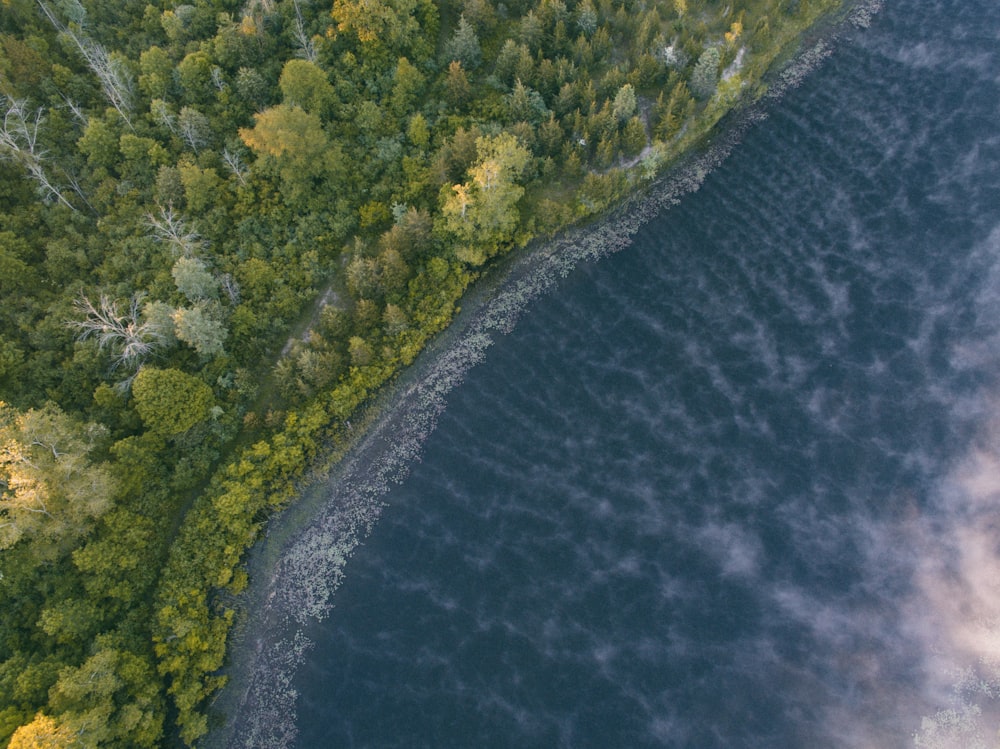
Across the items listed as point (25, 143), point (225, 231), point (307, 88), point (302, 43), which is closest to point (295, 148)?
point (307, 88)

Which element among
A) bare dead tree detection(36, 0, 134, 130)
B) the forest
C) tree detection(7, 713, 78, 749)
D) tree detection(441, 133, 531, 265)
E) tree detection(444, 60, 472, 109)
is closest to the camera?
tree detection(7, 713, 78, 749)

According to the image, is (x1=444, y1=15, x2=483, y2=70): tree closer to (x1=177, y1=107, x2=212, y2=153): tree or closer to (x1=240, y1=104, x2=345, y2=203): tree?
(x1=240, y1=104, x2=345, y2=203): tree

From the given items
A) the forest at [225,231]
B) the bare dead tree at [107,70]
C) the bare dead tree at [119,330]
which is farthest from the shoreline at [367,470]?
the bare dead tree at [107,70]

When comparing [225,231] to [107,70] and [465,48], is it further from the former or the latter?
[465,48]

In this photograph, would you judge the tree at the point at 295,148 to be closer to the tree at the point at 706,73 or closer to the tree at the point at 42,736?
the tree at the point at 706,73

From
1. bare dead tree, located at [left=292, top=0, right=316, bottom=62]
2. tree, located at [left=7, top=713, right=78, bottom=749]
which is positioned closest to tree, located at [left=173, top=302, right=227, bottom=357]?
tree, located at [left=7, top=713, right=78, bottom=749]

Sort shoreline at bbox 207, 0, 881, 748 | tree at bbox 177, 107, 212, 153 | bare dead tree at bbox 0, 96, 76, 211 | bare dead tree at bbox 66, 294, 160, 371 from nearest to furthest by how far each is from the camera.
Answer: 1. shoreline at bbox 207, 0, 881, 748
2. bare dead tree at bbox 66, 294, 160, 371
3. bare dead tree at bbox 0, 96, 76, 211
4. tree at bbox 177, 107, 212, 153

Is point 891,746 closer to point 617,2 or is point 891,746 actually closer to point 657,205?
point 657,205
